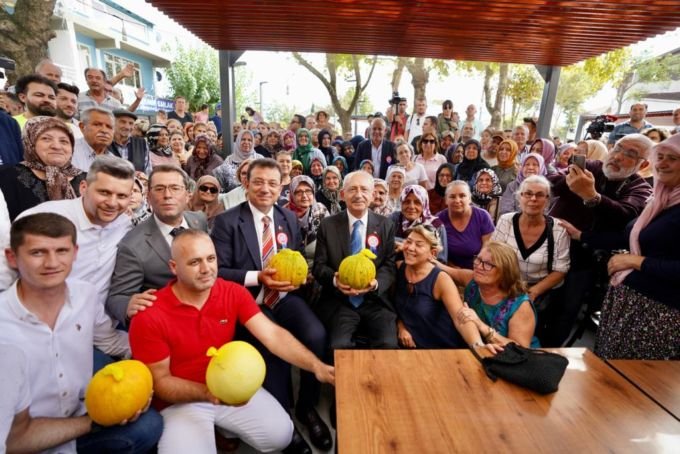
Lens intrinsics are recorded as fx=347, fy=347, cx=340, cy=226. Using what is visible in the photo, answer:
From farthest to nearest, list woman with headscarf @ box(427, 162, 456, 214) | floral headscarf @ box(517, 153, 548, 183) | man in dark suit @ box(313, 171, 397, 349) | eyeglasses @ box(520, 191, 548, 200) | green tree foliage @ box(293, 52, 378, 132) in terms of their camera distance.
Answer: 1. green tree foliage @ box(293, 52, 378, 132)
2. woman with headscarf @ box(427, 162, 456, 214)
3. floral headscarf @ box(517, 153, 548, 183)
4. eyeglasses @ box(520, 191, 548, 200)
5. man in dark suit @ box(313, 171, 397, 349)

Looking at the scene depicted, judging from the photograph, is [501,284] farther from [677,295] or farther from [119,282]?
[119,282]

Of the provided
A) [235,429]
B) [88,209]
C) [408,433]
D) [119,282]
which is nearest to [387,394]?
[408,433]

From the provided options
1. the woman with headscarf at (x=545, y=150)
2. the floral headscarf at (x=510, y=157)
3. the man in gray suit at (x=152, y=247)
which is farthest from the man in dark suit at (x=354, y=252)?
the woman with headscarf at (x=545, y=150)

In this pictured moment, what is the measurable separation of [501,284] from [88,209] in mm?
2853

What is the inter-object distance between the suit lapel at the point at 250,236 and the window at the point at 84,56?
930 inches

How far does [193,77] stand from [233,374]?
30.4 meters

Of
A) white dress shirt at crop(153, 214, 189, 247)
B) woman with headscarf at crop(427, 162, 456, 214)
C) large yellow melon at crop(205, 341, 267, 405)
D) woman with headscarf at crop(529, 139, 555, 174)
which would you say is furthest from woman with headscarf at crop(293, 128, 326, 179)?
large yellow melon at crop(205, 341, 267, 405)

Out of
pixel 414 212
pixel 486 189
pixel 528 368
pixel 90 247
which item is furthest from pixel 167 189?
pixel 486 189

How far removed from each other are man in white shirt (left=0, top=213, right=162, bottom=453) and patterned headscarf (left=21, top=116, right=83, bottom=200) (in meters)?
1.16

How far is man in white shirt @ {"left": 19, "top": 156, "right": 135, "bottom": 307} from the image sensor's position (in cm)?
227

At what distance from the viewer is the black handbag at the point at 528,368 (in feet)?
5.02

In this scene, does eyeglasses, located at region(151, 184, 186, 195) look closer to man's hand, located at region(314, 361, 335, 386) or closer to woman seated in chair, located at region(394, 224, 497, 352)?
man's hand, located at region(314, 361, 335, 386)

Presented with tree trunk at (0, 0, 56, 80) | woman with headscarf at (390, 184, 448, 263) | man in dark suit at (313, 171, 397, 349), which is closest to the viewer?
man in dark suit at (313, 171, 397, 349)

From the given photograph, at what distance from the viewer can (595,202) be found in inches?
114
